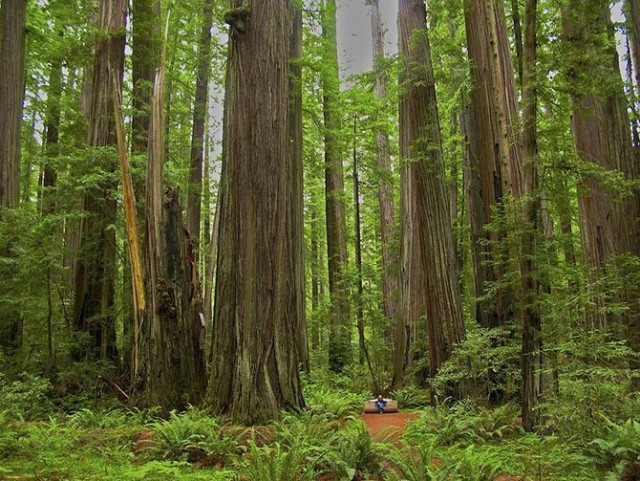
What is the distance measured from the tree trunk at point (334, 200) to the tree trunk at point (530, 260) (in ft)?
24.1

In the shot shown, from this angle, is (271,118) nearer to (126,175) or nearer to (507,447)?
(126,175)

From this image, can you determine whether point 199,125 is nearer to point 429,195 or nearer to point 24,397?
point 429,195

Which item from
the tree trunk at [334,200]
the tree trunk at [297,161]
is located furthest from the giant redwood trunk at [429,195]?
the tree trunk at [334,200]

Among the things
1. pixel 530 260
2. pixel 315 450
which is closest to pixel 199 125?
pixel 530 260

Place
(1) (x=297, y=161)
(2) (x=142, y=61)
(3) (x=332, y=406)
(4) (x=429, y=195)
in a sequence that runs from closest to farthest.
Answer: (3) (x=332, y=406)
(4) (x=429, y=195)
(2) (x=142, y=61)
(1) (x=297, y=161)

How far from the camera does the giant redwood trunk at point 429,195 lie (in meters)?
8.30

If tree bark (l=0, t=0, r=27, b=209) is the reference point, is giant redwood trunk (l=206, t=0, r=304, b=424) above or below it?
below

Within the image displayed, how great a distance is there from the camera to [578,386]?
4.80 meters

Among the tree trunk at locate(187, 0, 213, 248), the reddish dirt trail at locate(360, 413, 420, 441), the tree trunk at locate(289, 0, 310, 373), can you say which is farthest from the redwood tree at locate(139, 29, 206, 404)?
the tree trunk at locate(187, 0, 213, 248)

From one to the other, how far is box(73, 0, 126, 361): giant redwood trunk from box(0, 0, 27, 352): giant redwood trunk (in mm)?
1494

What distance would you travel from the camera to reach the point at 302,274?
42.2 feet

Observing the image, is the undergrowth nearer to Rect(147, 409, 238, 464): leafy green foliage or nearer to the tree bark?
Rect(147, 409, 238, 464): leafy green foliage

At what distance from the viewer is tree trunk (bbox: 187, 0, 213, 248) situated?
50.6 ft

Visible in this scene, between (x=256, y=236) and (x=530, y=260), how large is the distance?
10.9 ft
